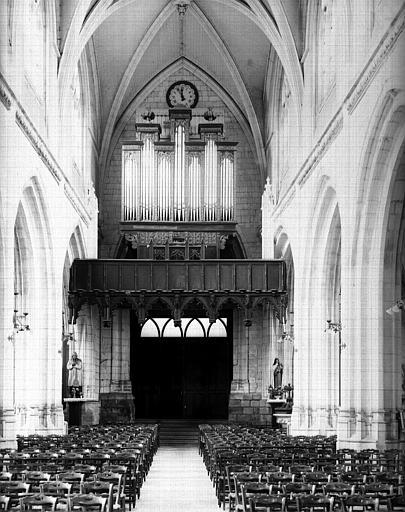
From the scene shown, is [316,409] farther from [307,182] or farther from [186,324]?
[186,324]

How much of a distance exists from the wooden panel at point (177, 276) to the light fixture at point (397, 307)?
12203 mm

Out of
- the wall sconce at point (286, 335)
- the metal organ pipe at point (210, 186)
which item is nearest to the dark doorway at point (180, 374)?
the wall sconce at point (286, 335)

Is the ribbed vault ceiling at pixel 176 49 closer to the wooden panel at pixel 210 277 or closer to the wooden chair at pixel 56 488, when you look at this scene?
the wooden panel at pixel 210 277

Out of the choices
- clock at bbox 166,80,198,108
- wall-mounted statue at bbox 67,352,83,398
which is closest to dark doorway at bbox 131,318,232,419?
wall-mounted statue at bbox 67,352,83,398

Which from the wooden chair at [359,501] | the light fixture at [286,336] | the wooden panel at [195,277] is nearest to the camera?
the wooden chair at [359,501]

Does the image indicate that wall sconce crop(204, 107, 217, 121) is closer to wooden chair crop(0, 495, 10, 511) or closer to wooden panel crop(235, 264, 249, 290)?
wooden panel crop(235, 264, 249, 290)

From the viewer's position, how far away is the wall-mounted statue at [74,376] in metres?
32.9

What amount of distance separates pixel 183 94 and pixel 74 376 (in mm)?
13738

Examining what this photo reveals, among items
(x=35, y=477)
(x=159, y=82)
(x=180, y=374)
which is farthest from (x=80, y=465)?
(x=159, y=82)

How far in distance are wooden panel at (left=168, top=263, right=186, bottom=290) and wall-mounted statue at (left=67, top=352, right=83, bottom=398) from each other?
13.9 ft

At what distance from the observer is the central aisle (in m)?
16.2

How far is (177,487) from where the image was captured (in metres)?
19.5

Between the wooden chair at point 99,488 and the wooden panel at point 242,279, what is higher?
the wooden panel at point 242,279

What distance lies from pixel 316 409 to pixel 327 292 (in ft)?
11.4
